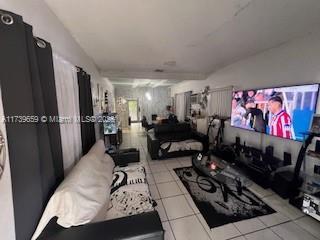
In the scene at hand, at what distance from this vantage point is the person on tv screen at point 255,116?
2.70 meters

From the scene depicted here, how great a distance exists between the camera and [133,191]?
A: 1795 millimetres

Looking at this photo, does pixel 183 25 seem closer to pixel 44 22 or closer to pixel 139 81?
pixel 44 22

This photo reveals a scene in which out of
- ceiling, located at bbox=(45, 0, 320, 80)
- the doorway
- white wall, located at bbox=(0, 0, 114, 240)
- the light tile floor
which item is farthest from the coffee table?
the doorway

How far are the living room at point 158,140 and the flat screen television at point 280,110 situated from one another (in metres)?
0.02

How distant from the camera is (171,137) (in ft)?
13.8

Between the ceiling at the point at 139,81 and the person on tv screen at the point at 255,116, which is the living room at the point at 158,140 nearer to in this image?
the person on tv screen at the point at 255,116

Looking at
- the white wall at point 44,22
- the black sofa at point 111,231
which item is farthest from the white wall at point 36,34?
the black sofa at point 111,231

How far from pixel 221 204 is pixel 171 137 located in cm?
230

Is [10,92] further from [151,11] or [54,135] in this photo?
[151,11]

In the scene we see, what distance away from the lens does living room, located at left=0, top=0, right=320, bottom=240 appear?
0.93 m

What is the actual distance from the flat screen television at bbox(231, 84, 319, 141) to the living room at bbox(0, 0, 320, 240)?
0.02m

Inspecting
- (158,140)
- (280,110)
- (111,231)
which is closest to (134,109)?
(158,140)

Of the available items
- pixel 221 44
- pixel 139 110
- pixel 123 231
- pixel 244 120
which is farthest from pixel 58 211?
pixel 139 110

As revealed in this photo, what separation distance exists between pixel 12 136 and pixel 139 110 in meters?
9.15
